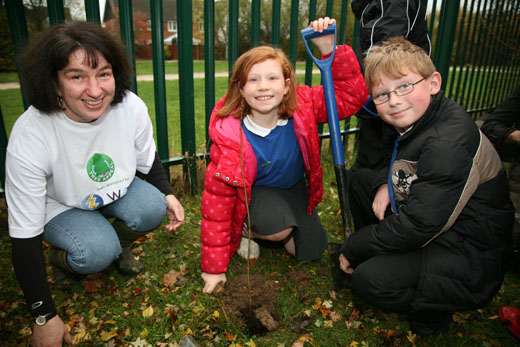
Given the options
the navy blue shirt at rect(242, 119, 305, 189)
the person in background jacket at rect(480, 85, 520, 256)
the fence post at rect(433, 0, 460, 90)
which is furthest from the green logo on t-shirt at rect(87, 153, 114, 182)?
the fence post at rect(433, 0, 460, 90)

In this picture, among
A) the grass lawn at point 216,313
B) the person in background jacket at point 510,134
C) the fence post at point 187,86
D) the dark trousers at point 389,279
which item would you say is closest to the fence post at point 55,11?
the fence post at point 187,86

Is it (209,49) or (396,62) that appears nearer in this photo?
(396,62)

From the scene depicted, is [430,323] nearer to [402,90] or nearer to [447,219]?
[447,219]

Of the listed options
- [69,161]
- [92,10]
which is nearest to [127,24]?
[92,10]

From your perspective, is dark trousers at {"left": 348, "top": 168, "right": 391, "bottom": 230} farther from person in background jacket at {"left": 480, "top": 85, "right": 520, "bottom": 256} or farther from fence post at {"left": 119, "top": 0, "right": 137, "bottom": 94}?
fence post at {"left": 119, "top": 0, "right": 137, "bottom": 94}

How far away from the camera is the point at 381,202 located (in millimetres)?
2131

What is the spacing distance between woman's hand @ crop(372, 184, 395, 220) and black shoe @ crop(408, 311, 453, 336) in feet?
1.81

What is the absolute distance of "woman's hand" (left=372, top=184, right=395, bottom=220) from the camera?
212cm

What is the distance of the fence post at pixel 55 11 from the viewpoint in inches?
96.7

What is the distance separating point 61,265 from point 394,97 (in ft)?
6.56

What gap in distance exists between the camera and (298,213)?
2473 millimetres

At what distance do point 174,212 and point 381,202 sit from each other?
4.13 ft

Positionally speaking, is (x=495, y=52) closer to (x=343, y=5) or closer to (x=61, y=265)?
(x=343, y=5)

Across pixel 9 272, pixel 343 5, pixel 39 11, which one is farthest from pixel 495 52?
pixel 9 272
